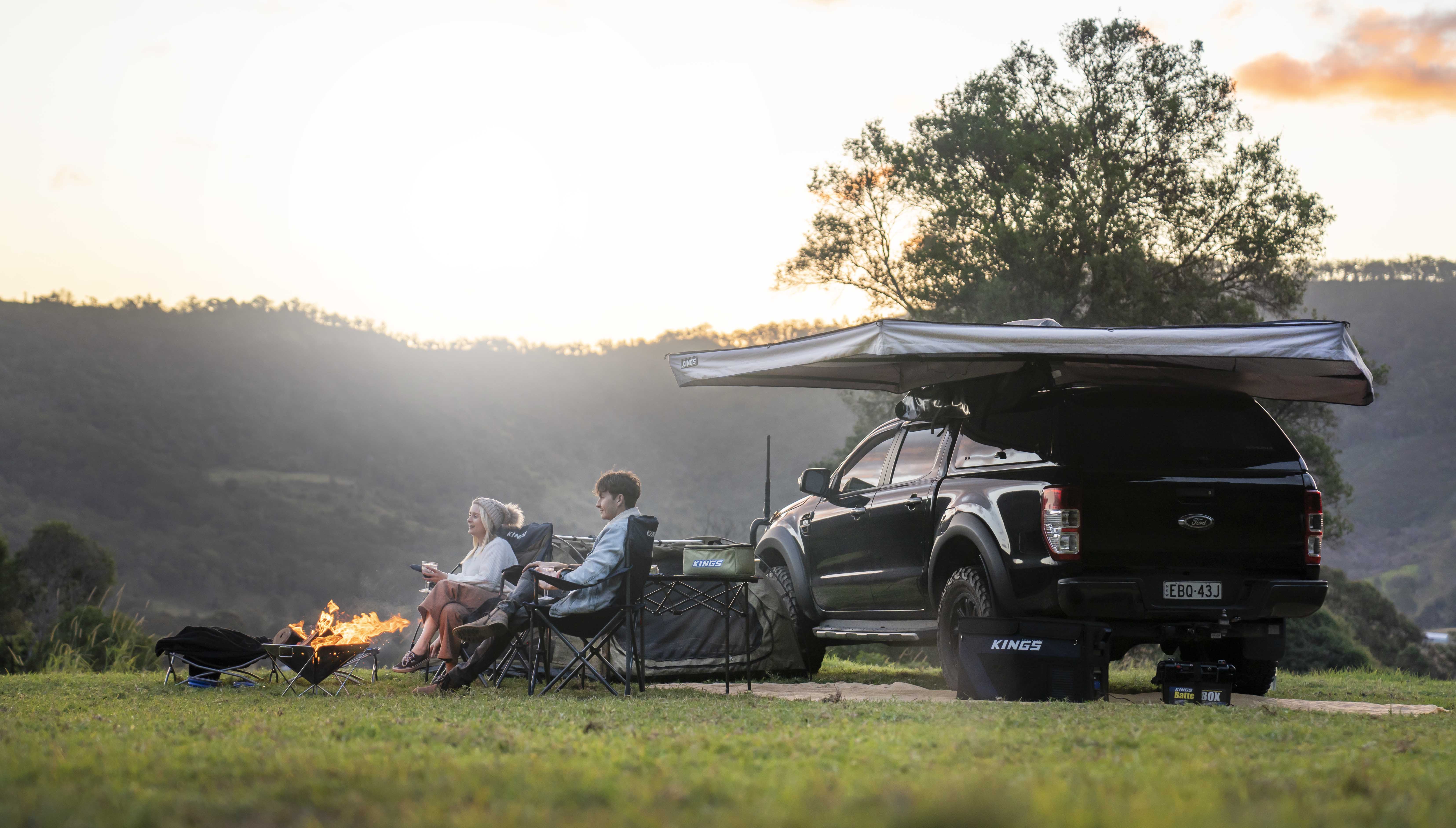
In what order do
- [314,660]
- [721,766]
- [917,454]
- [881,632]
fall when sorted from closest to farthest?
[721,766]
[314,660]
[917,454]
[881,632]

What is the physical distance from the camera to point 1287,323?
672 cm

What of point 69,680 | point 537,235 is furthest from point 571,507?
point 69,680

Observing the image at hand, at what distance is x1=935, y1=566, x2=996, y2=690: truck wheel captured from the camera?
6.63 meters

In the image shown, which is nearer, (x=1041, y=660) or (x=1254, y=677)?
(x=1041, y=660)

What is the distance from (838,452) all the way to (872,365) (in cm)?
1579

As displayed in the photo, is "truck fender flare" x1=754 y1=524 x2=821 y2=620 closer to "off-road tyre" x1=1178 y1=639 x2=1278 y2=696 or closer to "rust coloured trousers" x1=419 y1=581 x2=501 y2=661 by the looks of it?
"rust coloured trousers" x1=419 y1=581 x2=501 y2=661

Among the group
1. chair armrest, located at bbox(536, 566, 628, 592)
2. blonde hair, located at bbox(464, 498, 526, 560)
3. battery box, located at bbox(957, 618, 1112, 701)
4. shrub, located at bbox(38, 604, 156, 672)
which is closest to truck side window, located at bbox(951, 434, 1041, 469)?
battery box, located at bbox(957, 618, 1112, 701)

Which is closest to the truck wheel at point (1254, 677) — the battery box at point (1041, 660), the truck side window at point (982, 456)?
the battery box at point (1041, 660)

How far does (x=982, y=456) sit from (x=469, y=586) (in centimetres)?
342

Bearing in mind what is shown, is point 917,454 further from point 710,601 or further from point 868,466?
point 710,601

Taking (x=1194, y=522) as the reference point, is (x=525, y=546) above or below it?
below

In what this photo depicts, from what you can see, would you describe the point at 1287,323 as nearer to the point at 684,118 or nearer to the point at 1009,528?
the point at 1009,528

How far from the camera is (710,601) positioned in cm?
848

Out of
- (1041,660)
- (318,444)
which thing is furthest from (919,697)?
(318,444)
